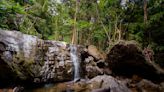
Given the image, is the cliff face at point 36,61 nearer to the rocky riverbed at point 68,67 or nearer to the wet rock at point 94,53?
the rocky riverbed at point 68,67

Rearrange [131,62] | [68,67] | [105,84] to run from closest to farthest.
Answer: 1. [105,84]
2. [131,62]
3. [68,67]

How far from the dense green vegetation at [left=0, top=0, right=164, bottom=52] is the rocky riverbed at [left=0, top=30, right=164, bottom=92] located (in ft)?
8.32

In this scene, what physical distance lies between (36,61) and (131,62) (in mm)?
5708

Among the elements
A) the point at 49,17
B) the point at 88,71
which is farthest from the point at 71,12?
the point at 88,71

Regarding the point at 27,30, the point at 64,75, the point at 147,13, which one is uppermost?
the point at 147,13

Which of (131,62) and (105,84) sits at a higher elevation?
(131,62)

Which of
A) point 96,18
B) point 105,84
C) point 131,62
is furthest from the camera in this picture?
point 96,18

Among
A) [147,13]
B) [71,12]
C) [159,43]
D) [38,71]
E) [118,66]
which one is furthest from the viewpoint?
[71,12]

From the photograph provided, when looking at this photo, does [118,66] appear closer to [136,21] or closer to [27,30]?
[136,21]

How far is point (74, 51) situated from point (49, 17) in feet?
35.2

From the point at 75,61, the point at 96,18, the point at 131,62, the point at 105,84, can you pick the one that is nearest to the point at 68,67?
the point at 75,61

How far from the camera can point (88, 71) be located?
14086 millimetres

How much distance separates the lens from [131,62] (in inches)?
513

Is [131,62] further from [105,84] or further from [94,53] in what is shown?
[105,84]
